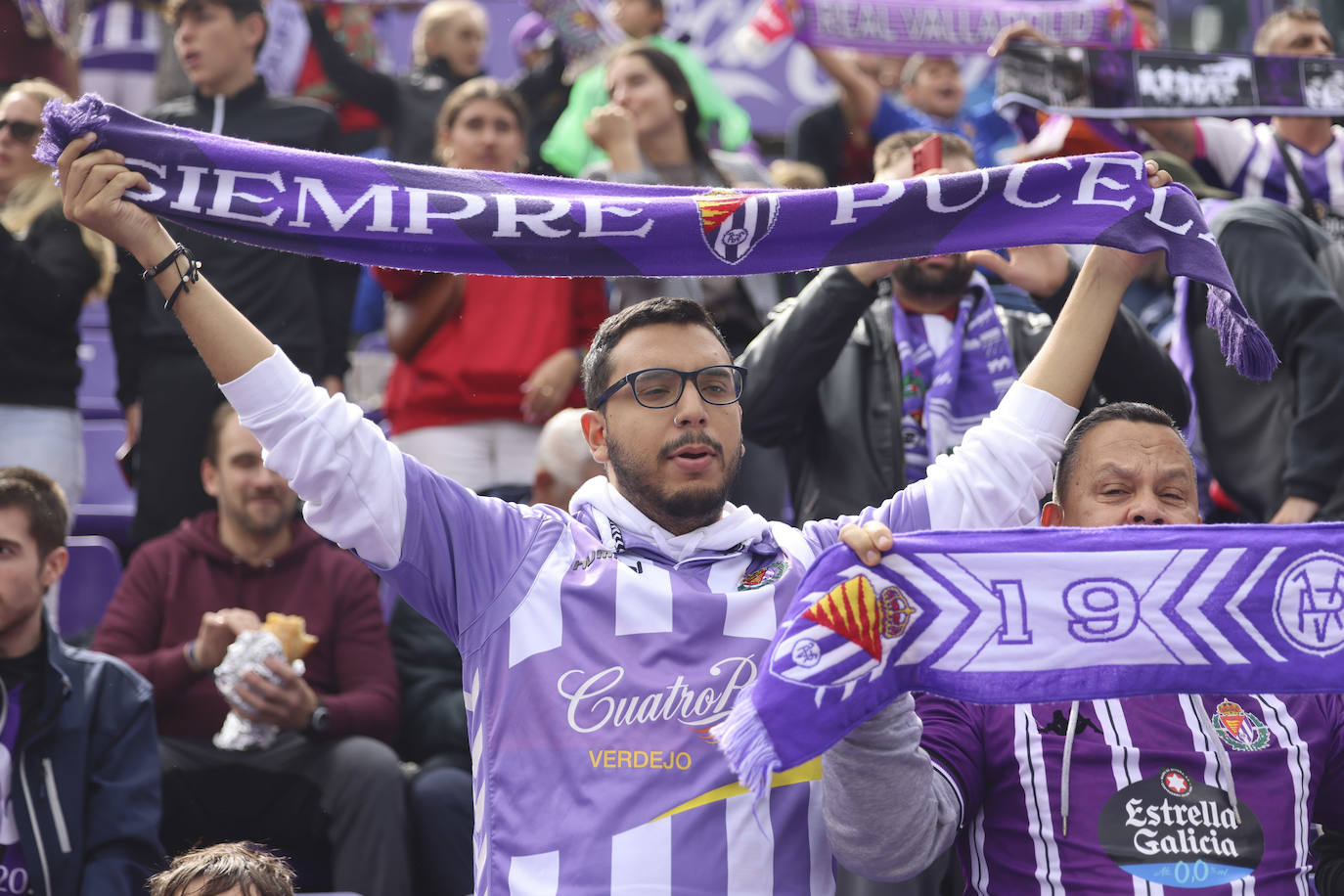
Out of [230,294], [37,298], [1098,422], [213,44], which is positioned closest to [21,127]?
[37,298]

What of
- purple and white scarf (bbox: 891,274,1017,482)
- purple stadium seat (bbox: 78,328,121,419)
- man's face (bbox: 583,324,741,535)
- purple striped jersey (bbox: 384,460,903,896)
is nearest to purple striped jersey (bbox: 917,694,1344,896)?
purple striped jersey (bbox: 384,460,903,896)

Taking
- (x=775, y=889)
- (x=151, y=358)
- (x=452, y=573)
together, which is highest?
(x=151, y=358)

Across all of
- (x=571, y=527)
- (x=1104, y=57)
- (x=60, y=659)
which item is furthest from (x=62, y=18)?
(x=571, y=527)

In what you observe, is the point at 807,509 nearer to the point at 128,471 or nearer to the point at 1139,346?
the point at 1139,346

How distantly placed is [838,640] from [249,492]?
270 centimetres

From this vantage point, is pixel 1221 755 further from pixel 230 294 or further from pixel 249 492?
pixel 230 294

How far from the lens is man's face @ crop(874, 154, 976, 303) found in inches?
168

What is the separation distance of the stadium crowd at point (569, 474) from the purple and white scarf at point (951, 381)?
0.04ft

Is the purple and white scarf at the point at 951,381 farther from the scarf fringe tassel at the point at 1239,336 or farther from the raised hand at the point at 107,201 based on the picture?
the raised hand at the point at 107,201

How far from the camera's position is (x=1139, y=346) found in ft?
13.2

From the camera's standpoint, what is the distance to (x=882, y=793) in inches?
103

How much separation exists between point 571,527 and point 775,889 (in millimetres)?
803

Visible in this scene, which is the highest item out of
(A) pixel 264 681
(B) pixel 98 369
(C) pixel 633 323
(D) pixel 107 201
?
(B) pixel 98 369

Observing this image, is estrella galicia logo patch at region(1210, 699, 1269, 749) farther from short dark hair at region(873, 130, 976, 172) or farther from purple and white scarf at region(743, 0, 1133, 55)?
purple and white scarf at region(743, 0, 1133, 55)
